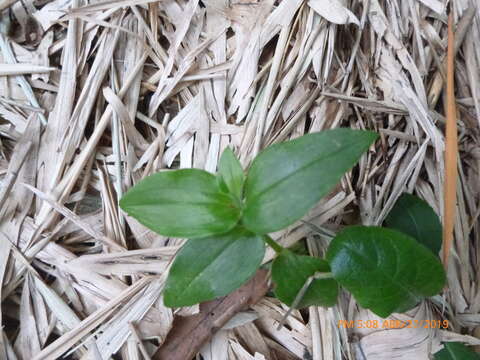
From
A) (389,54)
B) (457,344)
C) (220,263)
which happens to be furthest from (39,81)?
(457,344)

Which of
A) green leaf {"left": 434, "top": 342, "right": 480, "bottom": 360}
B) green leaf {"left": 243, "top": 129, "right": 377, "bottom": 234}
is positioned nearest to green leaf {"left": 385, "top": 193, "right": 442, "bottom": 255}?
green leaf {"left": 434, "top": 342, "right": 480, "bottom": 360}

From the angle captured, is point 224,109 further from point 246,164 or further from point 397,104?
point 397,104

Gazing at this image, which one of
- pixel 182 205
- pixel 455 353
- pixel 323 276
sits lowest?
pixel 455 353
